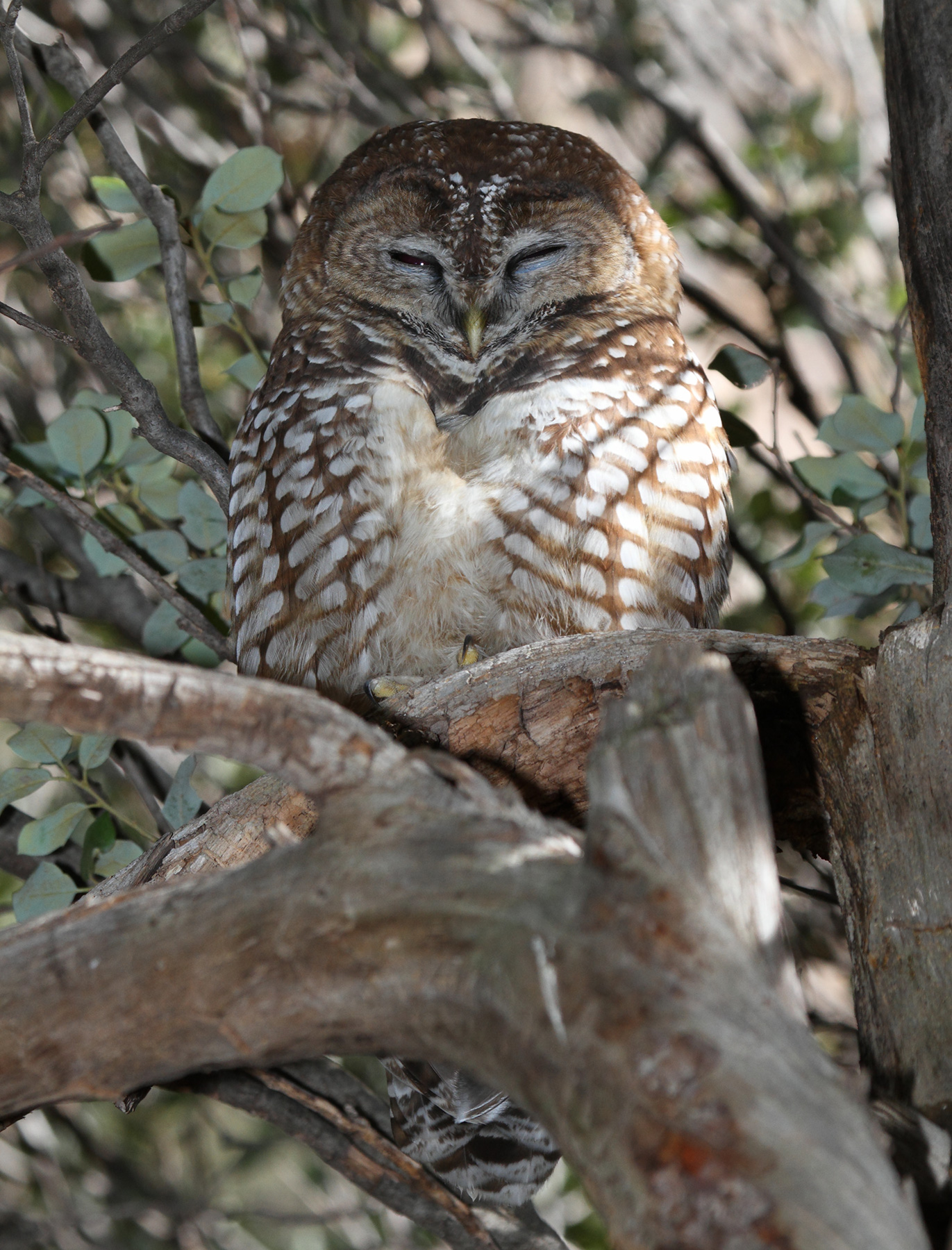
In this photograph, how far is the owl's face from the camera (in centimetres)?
215

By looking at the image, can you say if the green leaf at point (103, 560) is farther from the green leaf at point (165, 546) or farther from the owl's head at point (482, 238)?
the owl's head at point (482, 238)

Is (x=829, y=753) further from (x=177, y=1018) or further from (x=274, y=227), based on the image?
(x=274, y=227)

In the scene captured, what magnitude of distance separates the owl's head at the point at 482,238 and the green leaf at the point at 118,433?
17.2 inches

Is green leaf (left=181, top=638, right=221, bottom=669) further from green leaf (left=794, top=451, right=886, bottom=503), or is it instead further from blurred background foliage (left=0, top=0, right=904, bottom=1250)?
green leaf (left=794, top=451, right=886, bottom=503)

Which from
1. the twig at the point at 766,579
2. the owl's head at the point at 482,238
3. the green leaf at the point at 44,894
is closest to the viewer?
the green leaf at the point at 44,894

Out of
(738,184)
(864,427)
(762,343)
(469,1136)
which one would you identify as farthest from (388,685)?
(738,184)

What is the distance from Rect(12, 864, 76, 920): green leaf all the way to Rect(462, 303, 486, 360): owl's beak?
1.23 m

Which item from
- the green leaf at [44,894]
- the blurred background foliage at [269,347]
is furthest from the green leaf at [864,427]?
the green leaf at [44,894]

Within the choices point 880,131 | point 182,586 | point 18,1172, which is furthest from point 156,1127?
point 880,131

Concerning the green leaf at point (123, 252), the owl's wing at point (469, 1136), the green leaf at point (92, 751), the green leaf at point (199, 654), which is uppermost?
the green leaf at point (123, 252)

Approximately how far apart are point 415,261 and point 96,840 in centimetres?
129

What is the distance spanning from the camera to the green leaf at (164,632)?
99.8 inches

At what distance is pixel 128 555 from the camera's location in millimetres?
2207

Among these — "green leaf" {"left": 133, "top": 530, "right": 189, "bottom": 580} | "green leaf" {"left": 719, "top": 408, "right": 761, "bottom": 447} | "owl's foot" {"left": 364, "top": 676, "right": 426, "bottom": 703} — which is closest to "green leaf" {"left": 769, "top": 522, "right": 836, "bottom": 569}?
"green leaf" {"left": 719, "top": 408, "right": 761, "bottom": 447}
